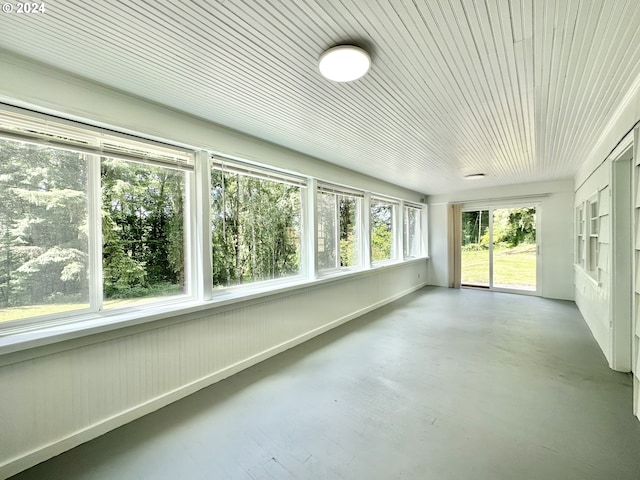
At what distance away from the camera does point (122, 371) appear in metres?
2.01

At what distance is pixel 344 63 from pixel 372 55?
17 cm

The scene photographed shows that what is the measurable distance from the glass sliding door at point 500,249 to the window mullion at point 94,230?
697 cm

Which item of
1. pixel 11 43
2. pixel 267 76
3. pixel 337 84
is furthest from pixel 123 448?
pixel 337 84

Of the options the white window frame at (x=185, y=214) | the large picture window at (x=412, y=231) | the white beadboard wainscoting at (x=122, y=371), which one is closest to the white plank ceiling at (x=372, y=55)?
the white window frame at (x=185, y=214)

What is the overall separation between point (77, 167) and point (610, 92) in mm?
3916

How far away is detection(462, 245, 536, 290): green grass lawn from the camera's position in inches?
235

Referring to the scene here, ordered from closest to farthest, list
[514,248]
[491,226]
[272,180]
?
1. [272,180]
2. [514,248]
3. [491,226]

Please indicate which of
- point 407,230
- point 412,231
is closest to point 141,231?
point 407,230

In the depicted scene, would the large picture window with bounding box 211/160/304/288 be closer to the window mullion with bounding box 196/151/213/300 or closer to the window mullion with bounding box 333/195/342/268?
the window mullion with bounding box 196/151/213/300

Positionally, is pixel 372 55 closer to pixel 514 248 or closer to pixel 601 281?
pixel 601 281

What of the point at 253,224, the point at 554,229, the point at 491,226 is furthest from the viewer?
the point at 491,226

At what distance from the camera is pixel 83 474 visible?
156 centimetres

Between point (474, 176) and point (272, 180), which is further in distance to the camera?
point (474, 176)

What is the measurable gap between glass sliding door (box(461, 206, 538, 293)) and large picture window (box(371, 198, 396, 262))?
207 cm
